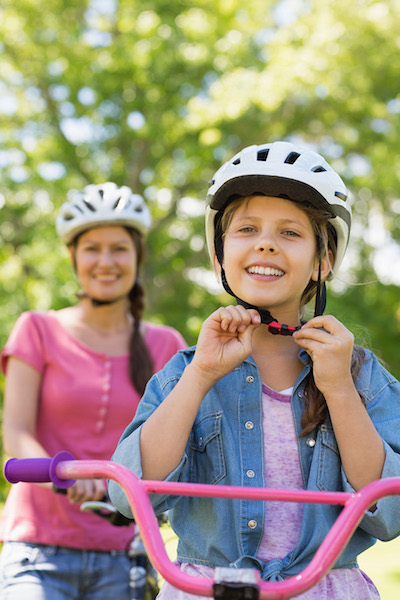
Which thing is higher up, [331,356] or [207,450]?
[331,356]

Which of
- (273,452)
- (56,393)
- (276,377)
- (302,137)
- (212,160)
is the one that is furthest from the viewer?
(302,137)

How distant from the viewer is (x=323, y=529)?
7.83 feet

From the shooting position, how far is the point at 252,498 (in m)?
1.87

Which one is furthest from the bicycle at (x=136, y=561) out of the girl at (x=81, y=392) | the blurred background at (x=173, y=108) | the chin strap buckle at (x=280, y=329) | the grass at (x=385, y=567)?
the blurred background at (x=173, y=108)

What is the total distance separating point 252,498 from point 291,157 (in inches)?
60.6

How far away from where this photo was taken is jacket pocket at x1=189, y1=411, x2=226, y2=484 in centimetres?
250

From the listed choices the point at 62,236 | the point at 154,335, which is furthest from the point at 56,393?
the point at 62,236

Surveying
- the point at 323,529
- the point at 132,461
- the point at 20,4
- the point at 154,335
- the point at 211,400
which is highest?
the point at 20,4

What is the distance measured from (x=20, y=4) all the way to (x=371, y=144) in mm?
10284

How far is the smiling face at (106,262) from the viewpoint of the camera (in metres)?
4.82

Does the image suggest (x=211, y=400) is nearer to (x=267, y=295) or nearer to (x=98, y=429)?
(x=267, y=295)

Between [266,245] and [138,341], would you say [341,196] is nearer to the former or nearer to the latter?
[266,245]

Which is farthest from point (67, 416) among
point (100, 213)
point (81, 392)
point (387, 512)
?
point (387, 512)

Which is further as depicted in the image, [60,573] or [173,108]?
[173,108]
